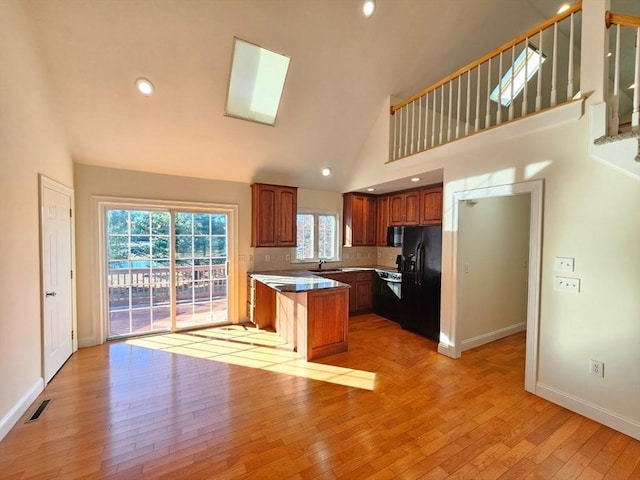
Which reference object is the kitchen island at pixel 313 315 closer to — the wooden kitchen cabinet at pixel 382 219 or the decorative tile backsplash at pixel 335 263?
the decorative tile backsplash at pixel 335 263


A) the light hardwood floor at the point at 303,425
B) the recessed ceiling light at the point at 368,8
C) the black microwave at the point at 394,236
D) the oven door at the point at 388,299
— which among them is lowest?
the light hardwood floor at the point at 303,425

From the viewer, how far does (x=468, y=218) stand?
348 cm

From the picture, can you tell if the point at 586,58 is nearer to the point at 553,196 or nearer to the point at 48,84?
the point at 553,196

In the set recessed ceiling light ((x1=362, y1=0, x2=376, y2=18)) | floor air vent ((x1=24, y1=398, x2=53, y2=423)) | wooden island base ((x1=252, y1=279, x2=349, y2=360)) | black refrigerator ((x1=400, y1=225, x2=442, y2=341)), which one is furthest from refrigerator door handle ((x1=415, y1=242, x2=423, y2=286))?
floor air vent ((x1=24, y1=398, x2=53, y2=423))

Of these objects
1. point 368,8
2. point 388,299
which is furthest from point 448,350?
point 368,8

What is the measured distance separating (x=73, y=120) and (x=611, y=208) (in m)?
5.51

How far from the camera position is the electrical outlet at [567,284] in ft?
7.86

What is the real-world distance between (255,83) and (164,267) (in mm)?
3019

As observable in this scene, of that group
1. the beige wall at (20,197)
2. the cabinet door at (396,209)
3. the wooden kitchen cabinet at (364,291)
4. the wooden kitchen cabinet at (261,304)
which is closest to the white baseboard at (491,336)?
the wooden kitchen cabinet at (364,291)

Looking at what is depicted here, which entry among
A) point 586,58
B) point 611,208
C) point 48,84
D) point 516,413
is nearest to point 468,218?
point 611,208

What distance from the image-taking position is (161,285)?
4188 millimetres

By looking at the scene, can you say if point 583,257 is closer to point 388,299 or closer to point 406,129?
point 406,129

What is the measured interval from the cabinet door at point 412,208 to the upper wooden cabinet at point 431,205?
0.09 metres

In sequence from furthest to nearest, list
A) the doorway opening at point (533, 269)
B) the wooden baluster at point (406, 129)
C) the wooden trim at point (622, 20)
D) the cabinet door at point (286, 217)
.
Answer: the cabinet door at point (286, 217), the wooden baluster at point (406, 129), the doorway opening at point (533, 269), the wooden trim at point (622, 20)
